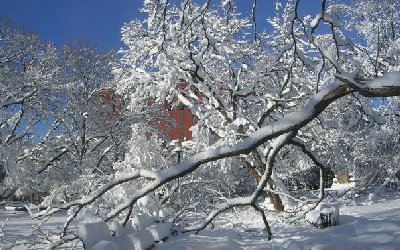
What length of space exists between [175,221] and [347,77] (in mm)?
7262

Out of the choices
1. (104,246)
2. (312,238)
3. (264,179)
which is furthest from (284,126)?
(312,238)

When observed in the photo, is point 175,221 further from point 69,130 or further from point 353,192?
point 69,130

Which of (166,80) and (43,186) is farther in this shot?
(43,186)

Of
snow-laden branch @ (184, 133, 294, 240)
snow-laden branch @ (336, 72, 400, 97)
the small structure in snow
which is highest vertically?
snow-laden branch @ (336, 72, 400, 97)

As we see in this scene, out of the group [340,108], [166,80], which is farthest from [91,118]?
[340,108]

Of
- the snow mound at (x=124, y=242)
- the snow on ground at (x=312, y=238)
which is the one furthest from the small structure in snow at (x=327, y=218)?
the snow mound at (x=124, y=242)

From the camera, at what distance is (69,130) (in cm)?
2158

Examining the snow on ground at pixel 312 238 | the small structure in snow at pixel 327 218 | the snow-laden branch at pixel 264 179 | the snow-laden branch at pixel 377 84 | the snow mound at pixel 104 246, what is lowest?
the snow on ground at pixel 312 238

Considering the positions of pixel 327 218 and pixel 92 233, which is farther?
pixel 327 218

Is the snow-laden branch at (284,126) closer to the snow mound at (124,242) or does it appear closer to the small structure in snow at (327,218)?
the snow mound at (124,242)

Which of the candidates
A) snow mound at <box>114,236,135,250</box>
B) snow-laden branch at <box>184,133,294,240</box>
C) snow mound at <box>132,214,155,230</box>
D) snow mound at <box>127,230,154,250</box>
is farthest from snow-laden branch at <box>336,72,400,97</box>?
snow mound at <box>132,214,155,230</box>

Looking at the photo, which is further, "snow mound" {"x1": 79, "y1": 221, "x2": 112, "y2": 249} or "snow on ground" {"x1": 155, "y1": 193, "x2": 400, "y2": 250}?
"snow on ground" {"x1": 155, "y1": 193, "x2": 400, "y2": 250}

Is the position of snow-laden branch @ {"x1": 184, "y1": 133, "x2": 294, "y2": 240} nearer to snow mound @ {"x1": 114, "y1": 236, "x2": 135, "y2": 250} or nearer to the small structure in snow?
snow mound @ {"x1": 114, "y1": 236, "x2": 135, "y2": 250}

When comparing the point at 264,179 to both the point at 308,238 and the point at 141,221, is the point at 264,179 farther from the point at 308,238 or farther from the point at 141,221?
the point at 308,238
